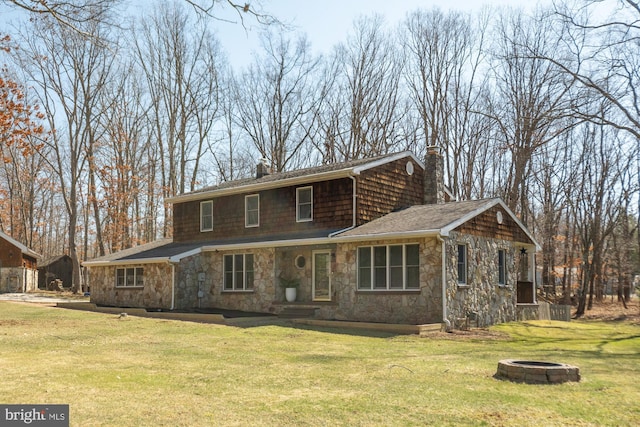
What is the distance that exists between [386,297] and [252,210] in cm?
771

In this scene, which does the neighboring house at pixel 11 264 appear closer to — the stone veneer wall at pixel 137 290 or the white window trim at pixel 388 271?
the stone veneer wall at pixel 137 290

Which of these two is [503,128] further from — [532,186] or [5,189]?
[5,189]

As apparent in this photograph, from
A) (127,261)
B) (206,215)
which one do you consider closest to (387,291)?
(206,215)

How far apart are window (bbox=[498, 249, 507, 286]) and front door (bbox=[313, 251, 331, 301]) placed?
572 centimetres

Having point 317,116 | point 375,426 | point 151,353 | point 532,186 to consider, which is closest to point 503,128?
point 532,186

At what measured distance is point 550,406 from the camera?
637 cm

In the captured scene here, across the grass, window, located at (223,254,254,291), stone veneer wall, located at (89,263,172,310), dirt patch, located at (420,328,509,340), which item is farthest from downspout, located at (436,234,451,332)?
stone veneer wall, located at (89,263,172,310)

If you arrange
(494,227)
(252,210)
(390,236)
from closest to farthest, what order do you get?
(390,236) → (494,227) → (252,210)

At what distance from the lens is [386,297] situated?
16500 mm

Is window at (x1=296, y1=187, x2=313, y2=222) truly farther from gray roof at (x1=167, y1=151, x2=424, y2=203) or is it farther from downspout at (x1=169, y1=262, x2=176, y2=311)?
downspout at (x1=169, y1=262, x2=176, y2=311)

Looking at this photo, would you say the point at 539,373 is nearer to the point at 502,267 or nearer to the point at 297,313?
the point at 297,313

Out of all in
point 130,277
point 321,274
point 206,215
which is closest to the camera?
point 321,274

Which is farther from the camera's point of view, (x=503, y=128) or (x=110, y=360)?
(x=503, y=128)

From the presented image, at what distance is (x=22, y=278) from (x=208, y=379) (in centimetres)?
3499
